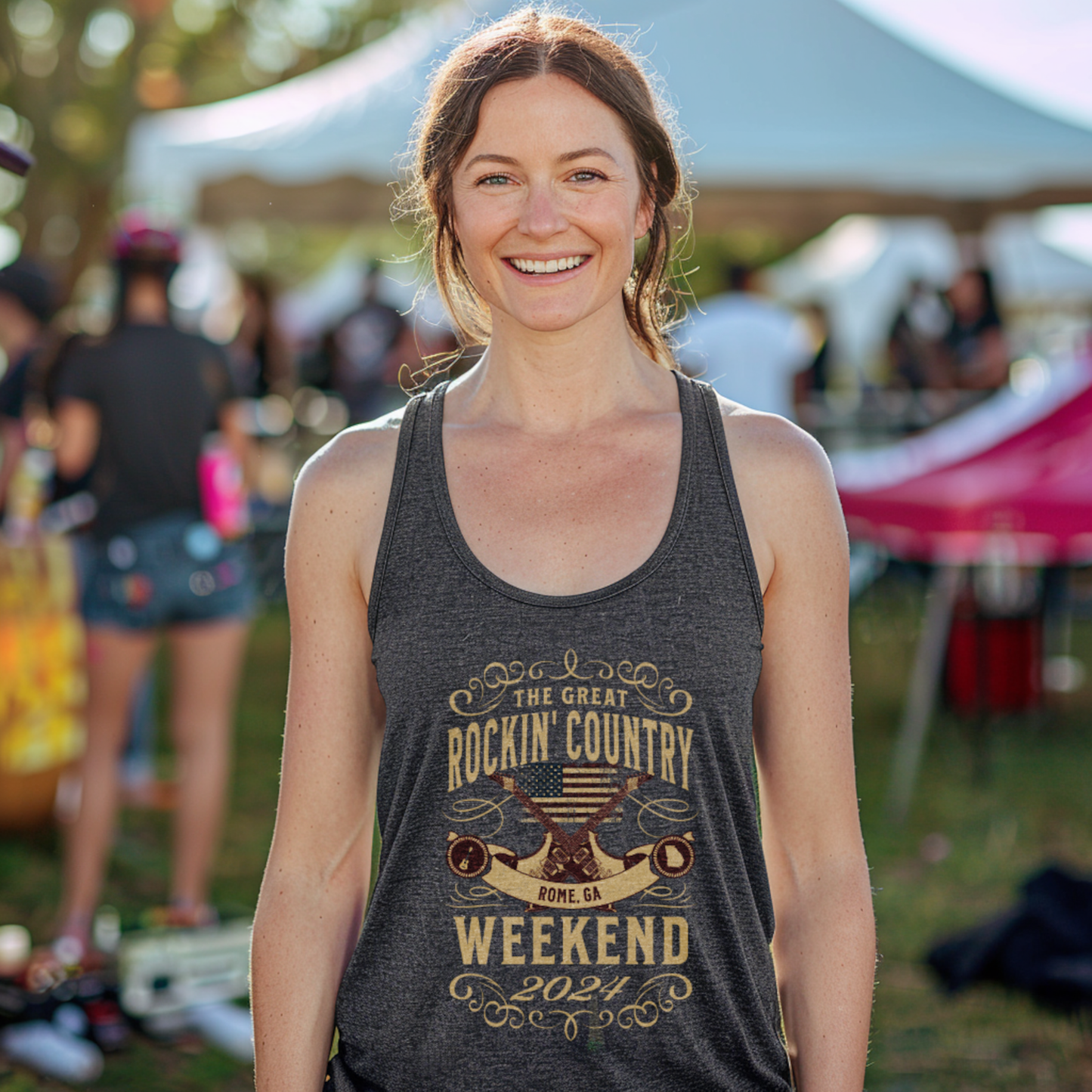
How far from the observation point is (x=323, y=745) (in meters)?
1.62

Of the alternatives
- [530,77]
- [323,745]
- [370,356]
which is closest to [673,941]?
Answer: [323,745]

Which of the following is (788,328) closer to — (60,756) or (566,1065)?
(60,756)

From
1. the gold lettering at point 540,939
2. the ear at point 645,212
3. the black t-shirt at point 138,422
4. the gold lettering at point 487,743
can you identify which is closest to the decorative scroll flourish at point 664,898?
the gold lettering at point 540,939

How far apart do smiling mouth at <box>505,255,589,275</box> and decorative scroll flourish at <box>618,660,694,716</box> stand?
18.4 inches

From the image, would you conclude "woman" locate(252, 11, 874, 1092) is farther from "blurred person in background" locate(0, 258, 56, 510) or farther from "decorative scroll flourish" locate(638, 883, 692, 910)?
"blurred person in background" locate(0, 258, 56, 510)

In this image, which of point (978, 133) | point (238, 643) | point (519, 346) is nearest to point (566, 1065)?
point (519, 346)

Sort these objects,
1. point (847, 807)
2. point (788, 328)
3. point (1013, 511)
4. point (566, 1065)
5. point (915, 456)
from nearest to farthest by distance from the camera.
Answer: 1. point (566, 1065)
2. point (847, 807)
3. point (1013, 511)
4. point (915, 456)
5. point (788, 328)

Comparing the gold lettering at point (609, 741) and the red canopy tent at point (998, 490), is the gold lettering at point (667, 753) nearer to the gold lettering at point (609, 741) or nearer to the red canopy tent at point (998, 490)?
the gold lettering at point (609, 741)

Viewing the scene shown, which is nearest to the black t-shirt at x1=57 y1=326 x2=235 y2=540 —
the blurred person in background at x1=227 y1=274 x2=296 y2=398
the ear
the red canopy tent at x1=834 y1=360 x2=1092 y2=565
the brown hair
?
the red canopy tent at x1=834 y1=360 x2=1092 y2=565

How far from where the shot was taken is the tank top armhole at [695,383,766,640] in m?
1.54

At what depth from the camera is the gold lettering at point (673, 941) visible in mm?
1488

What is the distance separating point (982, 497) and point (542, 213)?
13.2 feet

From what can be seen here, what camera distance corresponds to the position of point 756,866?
5.14ft

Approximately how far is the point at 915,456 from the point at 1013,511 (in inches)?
51.7
